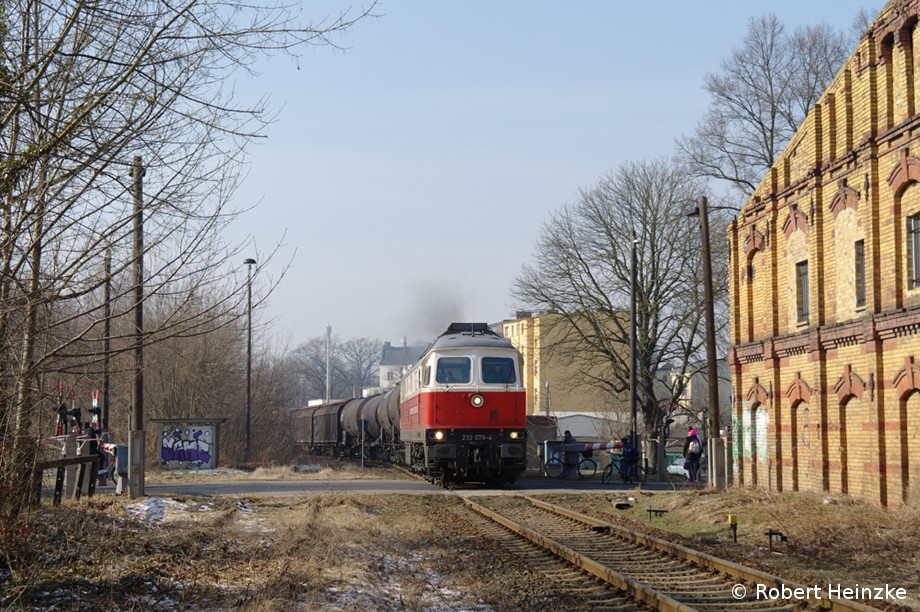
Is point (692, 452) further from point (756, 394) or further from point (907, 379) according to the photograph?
point (907, 379)

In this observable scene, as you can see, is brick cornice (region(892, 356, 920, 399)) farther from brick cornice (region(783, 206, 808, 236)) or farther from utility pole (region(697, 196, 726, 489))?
utility pole (region(697, 196, 726, 489))

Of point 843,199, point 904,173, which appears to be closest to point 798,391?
point 843,199

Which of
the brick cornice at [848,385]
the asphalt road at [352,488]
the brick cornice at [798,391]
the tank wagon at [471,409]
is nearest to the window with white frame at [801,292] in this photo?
the brick cornice at [798,391]

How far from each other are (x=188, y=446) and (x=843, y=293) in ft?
74.6

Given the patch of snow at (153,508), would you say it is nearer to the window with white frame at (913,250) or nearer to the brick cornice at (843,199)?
the window with white frame at (913,250)

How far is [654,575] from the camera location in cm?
1118

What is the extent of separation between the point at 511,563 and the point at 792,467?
11724 mm

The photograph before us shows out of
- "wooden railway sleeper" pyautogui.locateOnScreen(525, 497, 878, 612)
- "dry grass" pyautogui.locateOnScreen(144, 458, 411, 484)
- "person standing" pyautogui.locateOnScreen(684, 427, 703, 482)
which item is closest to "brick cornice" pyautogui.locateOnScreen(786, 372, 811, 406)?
"person standing" pyautogui.locateOnScreen(684, 427, 703, 482)

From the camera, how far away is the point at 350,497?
21.4 metres

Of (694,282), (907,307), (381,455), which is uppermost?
(694,282)

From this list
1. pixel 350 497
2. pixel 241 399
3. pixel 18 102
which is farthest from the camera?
pixel 241 399

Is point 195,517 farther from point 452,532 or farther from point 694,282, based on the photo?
point 694,282

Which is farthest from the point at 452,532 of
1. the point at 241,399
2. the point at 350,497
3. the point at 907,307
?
the point at 241,399

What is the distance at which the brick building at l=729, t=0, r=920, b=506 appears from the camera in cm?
1747
